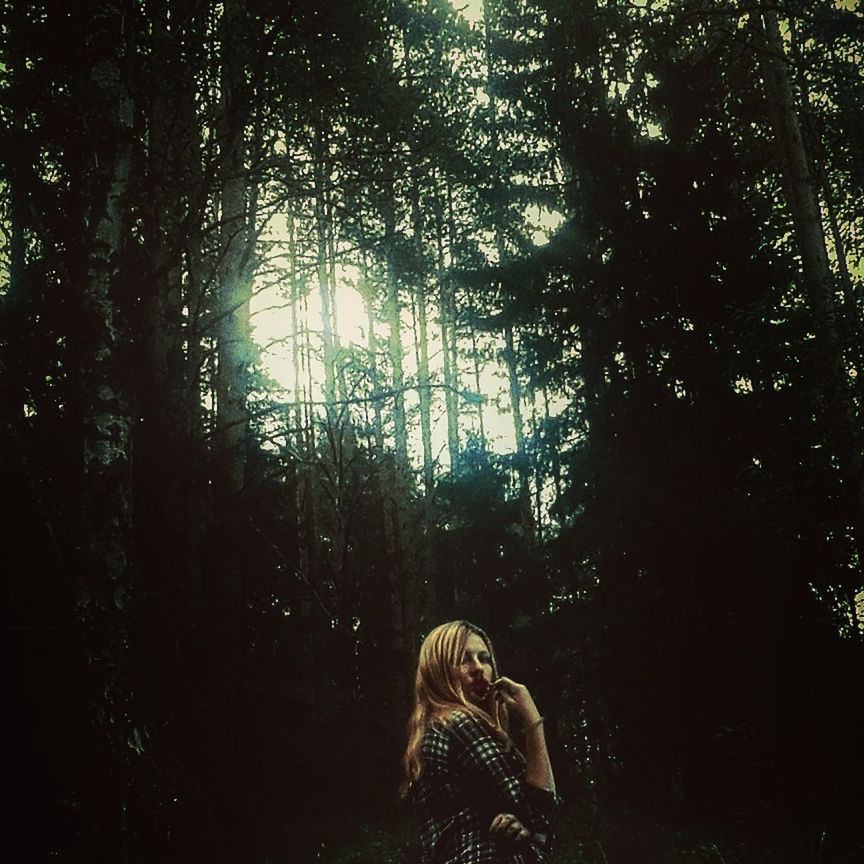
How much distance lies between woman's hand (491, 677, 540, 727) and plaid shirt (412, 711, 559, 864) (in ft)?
0.41

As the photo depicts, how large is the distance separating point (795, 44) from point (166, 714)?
38.9 ft

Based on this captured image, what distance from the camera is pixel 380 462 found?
9.59 metres

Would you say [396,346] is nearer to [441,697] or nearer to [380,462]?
[380,462]

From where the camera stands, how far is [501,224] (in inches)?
598

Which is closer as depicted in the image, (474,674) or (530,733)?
(530,733)

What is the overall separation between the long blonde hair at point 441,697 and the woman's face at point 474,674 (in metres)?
0.02

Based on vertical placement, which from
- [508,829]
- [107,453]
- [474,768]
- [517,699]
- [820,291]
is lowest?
[508,829]

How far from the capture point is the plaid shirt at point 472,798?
85.9 inches

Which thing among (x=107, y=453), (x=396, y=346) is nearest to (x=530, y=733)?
(x=107, y=453)

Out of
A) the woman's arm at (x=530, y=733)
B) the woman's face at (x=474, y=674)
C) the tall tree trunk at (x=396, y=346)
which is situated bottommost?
the woman's arm at (x=530, y=733)

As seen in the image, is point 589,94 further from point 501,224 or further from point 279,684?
point 279,684

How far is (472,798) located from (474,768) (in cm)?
10

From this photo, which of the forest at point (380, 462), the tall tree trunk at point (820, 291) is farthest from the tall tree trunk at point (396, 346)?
the tall tree trunk at point (820, 291)

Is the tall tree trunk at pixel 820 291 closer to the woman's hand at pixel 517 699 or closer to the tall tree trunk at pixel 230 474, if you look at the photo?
the tall tree trunk at pixel 230 474
